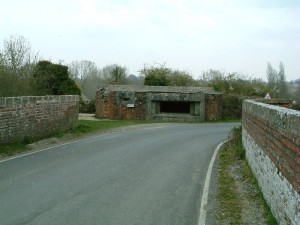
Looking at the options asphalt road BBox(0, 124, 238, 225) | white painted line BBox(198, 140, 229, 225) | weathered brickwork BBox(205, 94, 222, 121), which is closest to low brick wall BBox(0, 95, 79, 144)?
asphalt road BBox(0, 124, 238, 225)

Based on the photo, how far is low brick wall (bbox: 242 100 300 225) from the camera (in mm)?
5574

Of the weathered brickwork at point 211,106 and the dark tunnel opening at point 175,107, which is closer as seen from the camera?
the weathered brickwork at point 211,106

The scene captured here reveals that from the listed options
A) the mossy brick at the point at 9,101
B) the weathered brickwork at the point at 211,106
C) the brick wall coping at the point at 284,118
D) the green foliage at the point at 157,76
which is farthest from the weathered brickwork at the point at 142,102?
the brick wall coping at the point at 284,118

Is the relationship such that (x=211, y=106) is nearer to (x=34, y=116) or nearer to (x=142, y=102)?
(x=142, y=102)

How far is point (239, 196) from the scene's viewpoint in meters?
9.16

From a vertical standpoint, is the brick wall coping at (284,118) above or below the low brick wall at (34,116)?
above

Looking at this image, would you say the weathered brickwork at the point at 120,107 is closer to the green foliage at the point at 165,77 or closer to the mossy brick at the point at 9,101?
the green foliage at the point at 165,77

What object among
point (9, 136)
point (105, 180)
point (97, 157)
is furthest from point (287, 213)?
point (9, 136)

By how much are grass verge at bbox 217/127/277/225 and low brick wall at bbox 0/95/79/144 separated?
8.06 metres

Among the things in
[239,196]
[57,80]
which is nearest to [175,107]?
[57,80]

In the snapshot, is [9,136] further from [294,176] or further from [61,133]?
[294,176]

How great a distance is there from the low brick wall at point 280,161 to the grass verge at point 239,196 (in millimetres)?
237

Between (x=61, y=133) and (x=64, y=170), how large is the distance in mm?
9881

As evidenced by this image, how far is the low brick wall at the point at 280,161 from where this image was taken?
5574 mm
